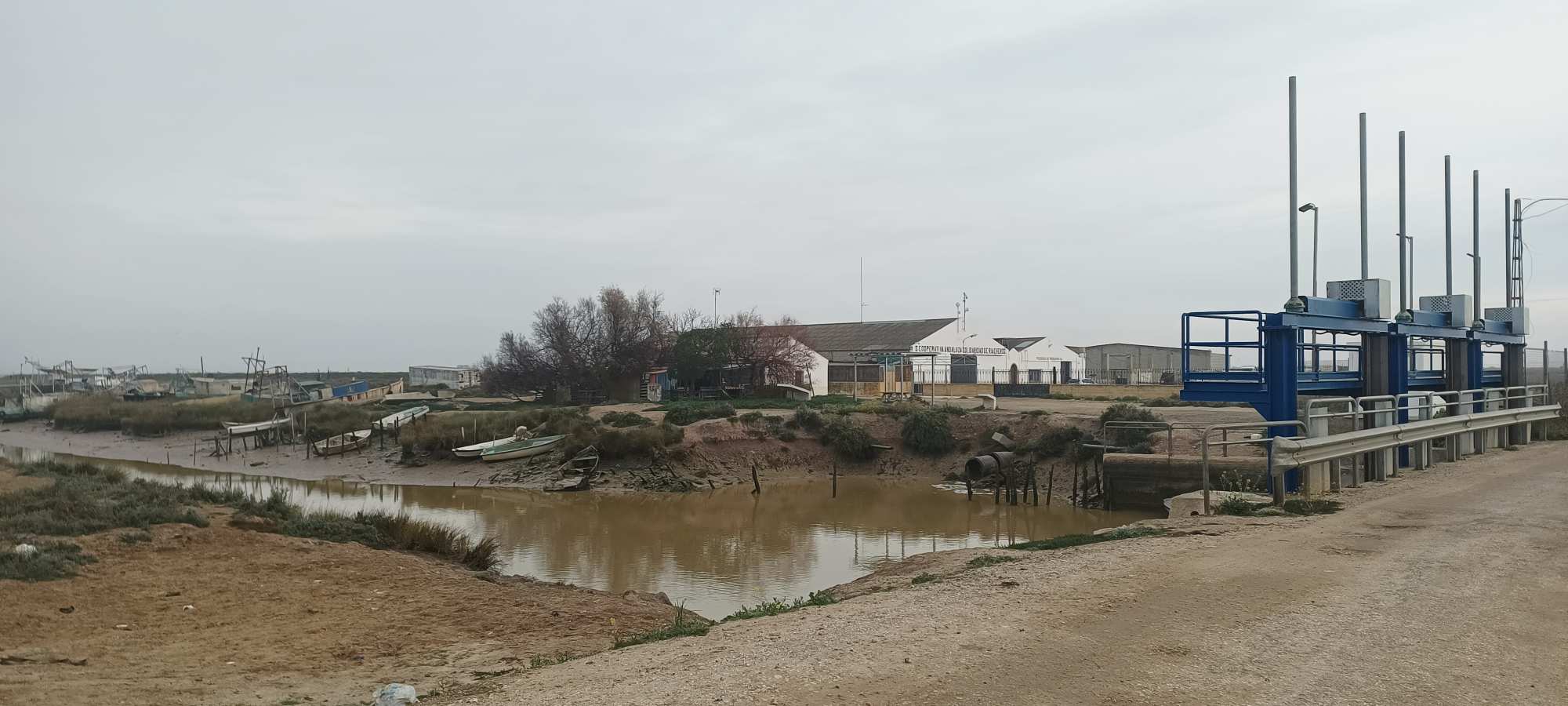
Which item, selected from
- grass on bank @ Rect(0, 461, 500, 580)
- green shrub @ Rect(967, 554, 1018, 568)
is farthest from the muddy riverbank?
green shrub @ Rect(967, 554, 1018, 568)

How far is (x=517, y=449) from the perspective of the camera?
118 feet

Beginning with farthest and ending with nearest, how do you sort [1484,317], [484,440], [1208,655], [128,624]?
[484,440], [1484,317], [128,624], [1208,655]

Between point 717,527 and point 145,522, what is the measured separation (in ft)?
40.4

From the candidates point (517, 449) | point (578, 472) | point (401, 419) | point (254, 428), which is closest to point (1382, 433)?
point (578, 472)

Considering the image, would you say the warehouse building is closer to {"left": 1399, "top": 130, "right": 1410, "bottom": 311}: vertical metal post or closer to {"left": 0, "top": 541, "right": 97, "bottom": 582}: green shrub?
{"left": 1399, "top": 130, "right": 1410, "bottom": 311}: vertical metal post

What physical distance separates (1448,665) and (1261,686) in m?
1.23

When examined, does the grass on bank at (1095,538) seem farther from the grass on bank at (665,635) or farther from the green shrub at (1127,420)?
the green shrub at (1127,420)

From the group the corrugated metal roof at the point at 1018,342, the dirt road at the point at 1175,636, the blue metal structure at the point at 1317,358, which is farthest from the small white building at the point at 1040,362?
the dirt road at the point at 1175,636

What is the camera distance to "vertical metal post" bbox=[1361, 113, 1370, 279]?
56.1ft

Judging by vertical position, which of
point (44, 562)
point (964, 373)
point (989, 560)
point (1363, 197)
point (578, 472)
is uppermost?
point (1363, 197)

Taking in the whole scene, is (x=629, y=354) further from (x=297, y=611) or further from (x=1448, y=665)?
(x=1448, y=665)

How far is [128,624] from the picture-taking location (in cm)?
1032

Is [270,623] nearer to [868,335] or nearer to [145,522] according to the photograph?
[145,522]

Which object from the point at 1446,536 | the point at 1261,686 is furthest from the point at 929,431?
the point at 1261,686
